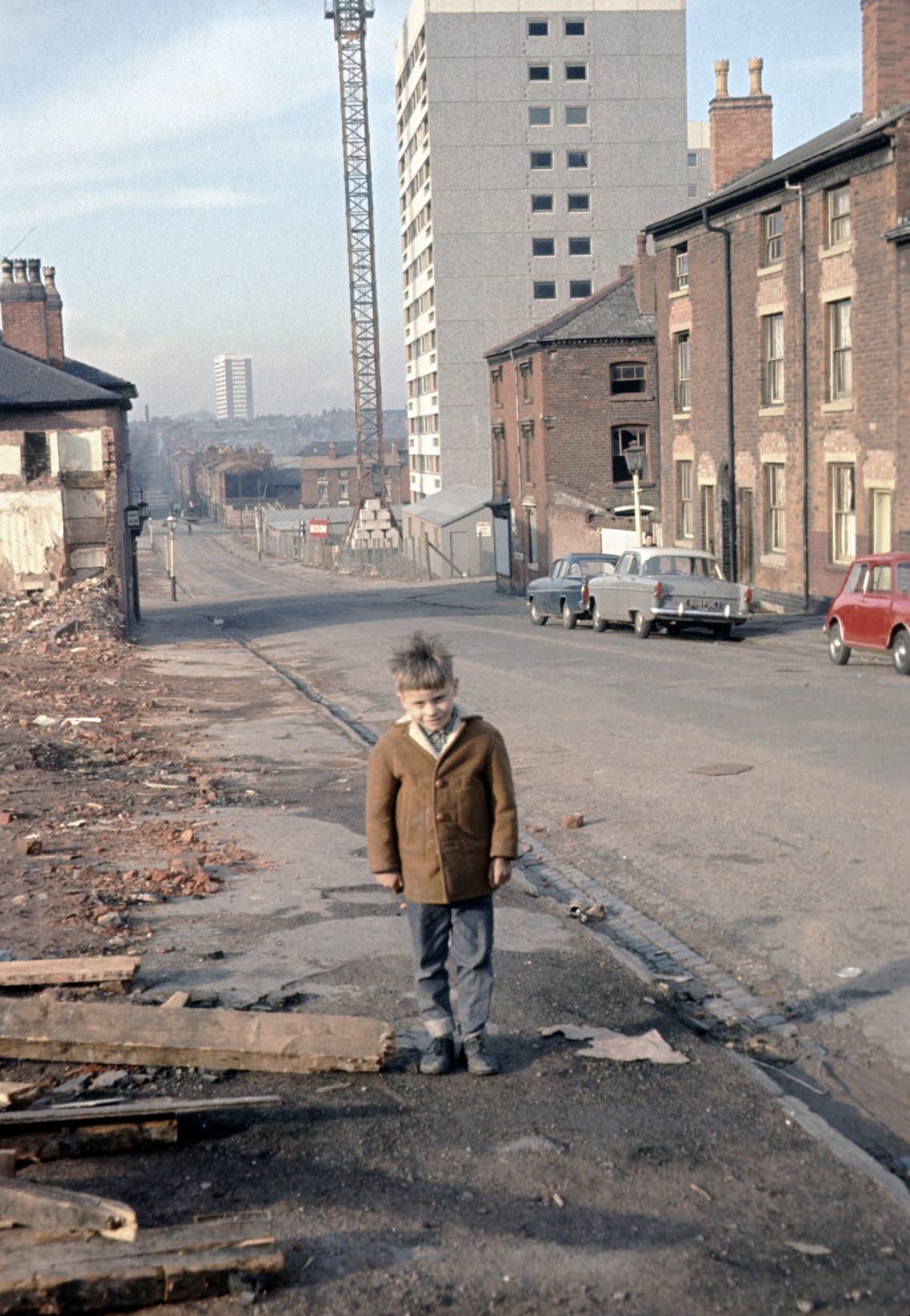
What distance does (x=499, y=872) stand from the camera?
5828mm

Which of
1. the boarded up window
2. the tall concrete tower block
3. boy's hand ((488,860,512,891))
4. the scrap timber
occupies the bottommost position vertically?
the scrap timber

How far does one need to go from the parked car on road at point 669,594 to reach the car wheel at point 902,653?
760cm

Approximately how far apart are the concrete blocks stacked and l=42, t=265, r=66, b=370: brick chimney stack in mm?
41254

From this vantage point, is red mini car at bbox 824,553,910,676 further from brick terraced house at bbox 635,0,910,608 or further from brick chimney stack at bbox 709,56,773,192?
brick chimney stack at bbox 709,56,773,192

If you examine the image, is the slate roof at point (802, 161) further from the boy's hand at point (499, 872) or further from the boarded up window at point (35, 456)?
the boy's hand at point (499, 872)

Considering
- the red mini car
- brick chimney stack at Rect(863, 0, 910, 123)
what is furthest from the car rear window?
brick chimney stack at Rect(863, 0, 910, 123)

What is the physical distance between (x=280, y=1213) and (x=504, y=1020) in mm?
2138

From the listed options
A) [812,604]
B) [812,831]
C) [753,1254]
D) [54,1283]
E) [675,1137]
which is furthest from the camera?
[812,604]

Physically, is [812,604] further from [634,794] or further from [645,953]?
[645,953]

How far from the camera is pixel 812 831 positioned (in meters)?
10.4

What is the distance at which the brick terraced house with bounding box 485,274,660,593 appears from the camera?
50469 millimetres

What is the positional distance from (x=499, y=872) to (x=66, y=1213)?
224 cm

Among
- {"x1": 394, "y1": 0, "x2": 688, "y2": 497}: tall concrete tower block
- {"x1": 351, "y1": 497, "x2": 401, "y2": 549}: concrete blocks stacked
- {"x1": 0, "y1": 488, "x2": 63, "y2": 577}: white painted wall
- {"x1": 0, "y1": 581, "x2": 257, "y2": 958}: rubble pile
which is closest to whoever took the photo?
{"x1": 0, "y1": 581, "x2": 257, "y2": 958}: rubble pile

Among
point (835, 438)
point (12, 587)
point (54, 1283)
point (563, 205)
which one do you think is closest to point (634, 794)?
point (54, 1283)
